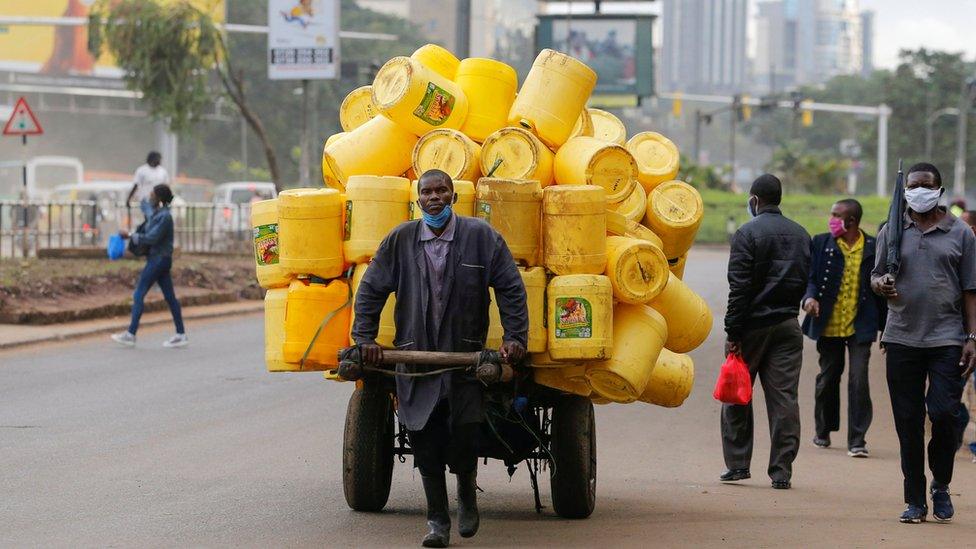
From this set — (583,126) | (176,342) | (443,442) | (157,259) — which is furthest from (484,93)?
(176,342)

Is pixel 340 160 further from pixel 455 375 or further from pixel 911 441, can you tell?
pixel 911 441

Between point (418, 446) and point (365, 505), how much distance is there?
3.23 feet

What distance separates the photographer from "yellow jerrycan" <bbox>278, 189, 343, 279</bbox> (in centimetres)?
727

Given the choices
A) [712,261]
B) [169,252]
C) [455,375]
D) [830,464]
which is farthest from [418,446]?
[712,261]

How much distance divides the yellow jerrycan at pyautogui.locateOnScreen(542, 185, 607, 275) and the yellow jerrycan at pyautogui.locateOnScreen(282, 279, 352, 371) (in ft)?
3.29

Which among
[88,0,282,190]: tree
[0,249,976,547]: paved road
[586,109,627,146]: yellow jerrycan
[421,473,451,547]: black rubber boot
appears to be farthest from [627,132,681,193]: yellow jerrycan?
[88,0,282,190]: tree

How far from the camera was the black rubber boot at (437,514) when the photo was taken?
22.6ft

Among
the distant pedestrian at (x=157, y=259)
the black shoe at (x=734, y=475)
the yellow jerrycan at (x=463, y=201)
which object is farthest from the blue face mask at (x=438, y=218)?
the distant pedestrian at (x=157, y=259)

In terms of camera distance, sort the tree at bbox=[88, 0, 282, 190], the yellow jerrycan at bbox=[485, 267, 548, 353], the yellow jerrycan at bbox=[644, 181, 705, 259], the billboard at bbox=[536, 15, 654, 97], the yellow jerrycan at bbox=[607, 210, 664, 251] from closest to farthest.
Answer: the yellow jerrycan at bbox=[485, 267, 548, 353] < the yellow jerrycan at bbox=[607, 210, 664, 251] < the yellow jerrycan at bbox=[644, 181, 705, 259] < the tree at bbox=[88, 0, 282, 190] < the billboard at bbox=[536, 15, 654, 97]

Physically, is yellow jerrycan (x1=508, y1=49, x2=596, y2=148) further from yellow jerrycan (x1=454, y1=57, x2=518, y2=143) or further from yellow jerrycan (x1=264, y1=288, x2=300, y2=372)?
yellow jerrycan (x1=264, y1=288, x2=300, y2=372)

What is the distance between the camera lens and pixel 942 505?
309 inches

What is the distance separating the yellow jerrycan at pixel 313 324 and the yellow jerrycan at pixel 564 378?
0.93 m

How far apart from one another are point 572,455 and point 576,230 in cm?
120

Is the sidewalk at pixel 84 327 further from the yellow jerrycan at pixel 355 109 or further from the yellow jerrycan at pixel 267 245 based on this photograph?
the yellow jerrycan at pixel 267 245
